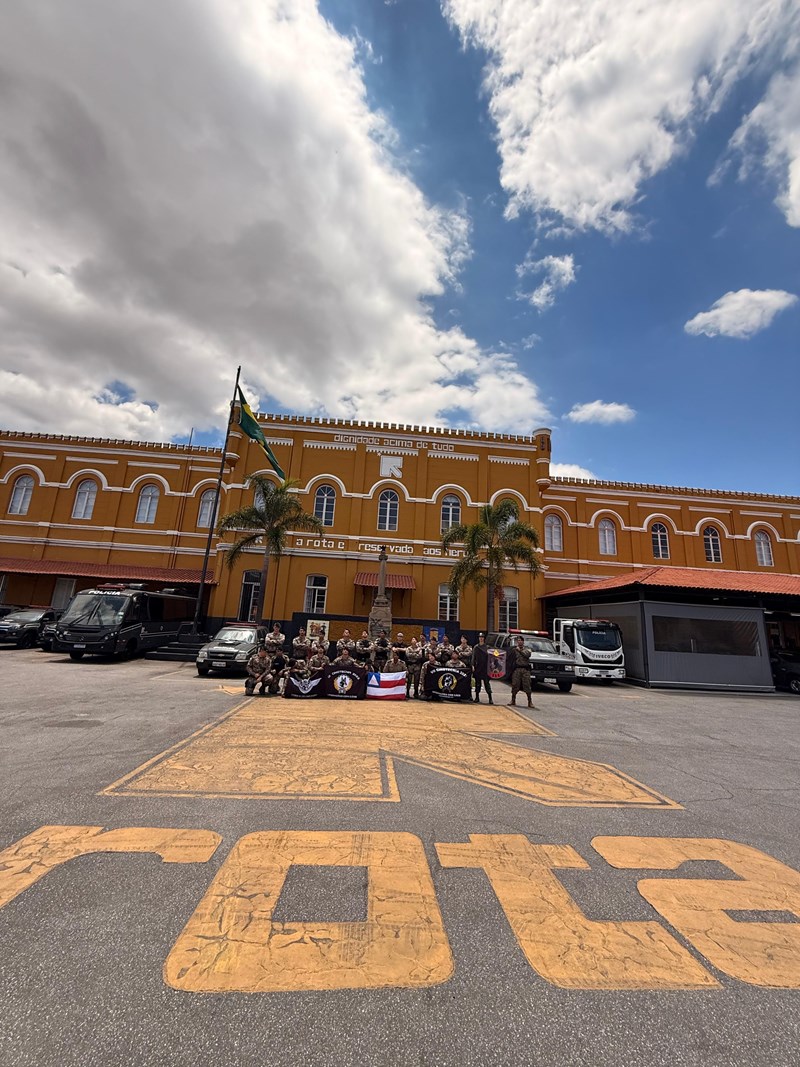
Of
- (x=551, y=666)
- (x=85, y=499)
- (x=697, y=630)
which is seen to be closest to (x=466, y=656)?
(x=551, y=666)

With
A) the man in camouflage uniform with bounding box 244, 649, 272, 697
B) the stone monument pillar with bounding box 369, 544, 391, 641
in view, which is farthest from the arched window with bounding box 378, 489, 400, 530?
the man in camouflage uniform with bounding box 244, 649, 272, 697

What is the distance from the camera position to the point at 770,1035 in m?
2.22

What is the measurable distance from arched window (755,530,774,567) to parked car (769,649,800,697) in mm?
12897

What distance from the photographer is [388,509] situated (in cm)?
2762

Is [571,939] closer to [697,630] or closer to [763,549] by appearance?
[697,630]

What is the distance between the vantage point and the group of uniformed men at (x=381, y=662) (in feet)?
39.6

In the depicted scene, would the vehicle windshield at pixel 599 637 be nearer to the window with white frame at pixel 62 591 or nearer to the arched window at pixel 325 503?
the arched window at pixel 325 503

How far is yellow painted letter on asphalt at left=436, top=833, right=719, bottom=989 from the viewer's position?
255 centimetres

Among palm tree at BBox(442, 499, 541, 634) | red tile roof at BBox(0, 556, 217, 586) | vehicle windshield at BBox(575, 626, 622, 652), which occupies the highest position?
palm tree at BBox(442, 499, 541, 634)

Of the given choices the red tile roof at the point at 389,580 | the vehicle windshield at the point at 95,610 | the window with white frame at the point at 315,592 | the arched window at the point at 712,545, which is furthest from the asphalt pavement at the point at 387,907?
the arched window at the point at 712,545

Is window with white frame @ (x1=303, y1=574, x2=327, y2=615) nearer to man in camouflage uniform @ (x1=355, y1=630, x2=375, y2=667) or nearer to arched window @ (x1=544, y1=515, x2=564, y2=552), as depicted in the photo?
man in camouflage uniform @ (x1=355, y1=630, x2=375, y2=667)

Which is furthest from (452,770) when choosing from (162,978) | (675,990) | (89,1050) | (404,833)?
(89,1050)

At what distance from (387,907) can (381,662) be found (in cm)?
1161

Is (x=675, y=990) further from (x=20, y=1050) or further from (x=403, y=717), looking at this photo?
(x=403, y=717)
